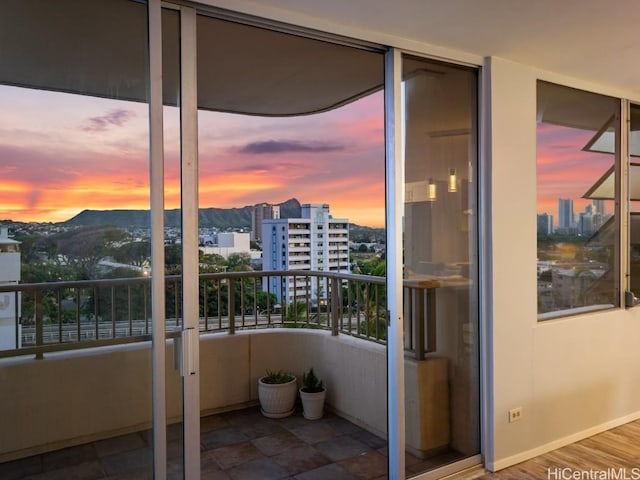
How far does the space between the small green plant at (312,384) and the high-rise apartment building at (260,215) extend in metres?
1.41

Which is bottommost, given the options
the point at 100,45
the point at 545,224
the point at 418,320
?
the point at 418,320

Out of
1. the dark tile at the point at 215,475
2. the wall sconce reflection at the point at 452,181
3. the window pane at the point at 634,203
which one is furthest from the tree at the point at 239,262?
the window pane at the point at 634,203

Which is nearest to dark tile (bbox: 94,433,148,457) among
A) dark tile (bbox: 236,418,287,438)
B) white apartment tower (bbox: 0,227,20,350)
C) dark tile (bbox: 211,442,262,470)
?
white apartment tower (bbox: 0,227,20,350)

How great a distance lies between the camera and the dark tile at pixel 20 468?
1837 mm

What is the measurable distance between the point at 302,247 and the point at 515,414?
2518 mm

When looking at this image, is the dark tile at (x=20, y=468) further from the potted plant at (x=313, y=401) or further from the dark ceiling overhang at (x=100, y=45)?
the potted plant at (x=313, y=401)

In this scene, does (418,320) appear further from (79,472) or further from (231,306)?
(231,306)

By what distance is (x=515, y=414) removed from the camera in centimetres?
308

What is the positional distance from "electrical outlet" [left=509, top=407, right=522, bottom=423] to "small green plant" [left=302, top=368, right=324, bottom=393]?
4.85 feet

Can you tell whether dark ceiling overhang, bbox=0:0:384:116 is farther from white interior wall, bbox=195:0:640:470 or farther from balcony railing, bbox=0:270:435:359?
white interior wall, bbox=195:0:640:470

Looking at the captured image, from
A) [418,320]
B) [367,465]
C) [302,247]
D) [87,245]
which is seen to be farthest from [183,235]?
[302,247]

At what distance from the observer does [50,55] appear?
6.16 feet

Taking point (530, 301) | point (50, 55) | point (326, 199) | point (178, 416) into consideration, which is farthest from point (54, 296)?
point (326, 199)

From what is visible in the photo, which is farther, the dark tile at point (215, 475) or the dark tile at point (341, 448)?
the dark tile at point (341, 448)
